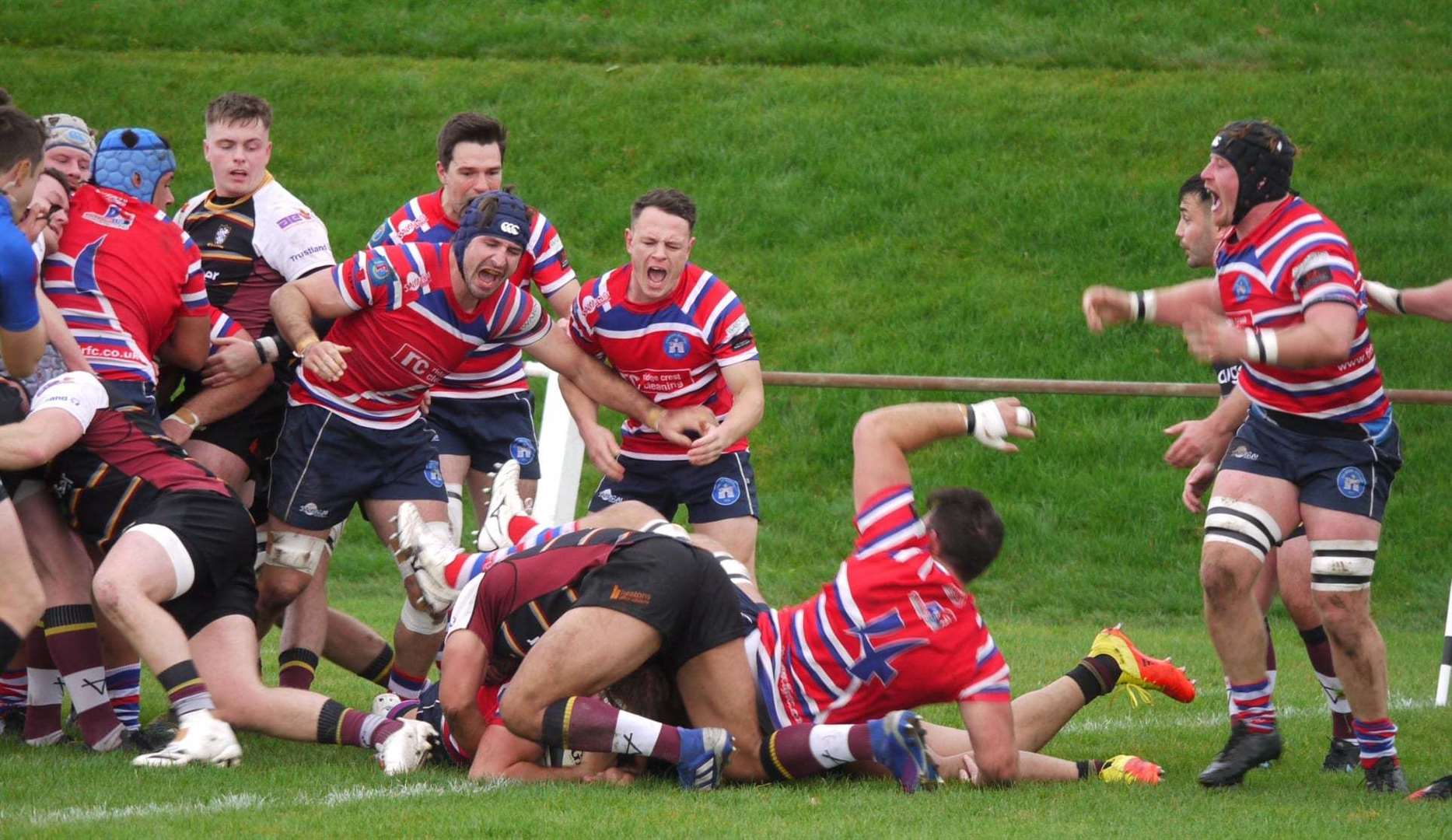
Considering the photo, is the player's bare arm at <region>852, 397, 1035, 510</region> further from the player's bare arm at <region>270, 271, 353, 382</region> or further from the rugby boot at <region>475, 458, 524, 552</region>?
the player's bare arm at <region>270, 271, 353, 382</region>

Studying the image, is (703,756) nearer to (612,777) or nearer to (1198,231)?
(612,777)

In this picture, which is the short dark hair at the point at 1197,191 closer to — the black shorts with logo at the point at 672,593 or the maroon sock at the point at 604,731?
the black shorts with logo at the point at 672,593

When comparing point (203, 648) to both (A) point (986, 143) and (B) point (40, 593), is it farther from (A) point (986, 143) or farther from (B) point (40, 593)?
(A) point (986, 143)

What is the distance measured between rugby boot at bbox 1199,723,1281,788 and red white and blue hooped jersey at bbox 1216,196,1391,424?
3.80 ft

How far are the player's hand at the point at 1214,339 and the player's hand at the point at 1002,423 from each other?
23.3 inches

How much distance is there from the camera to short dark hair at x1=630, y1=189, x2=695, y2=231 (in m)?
6.93

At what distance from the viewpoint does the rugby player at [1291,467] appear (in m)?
5.48

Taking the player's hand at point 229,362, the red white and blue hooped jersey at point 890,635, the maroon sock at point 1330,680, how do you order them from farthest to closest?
the player's hand at point 229,362, the maroon sock at point 1330,680, the red white and blue hooped jersey at point 890,635

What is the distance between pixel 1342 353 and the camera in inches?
206

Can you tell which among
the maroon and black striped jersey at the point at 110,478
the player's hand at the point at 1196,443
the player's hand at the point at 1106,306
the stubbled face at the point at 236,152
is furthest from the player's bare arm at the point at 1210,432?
the stubbled face at the point at 236,152

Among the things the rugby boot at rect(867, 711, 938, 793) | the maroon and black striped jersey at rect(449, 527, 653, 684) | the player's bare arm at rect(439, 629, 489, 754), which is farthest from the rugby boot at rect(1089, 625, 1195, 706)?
the player's bare arm at rect(439, 629, 489, 754)

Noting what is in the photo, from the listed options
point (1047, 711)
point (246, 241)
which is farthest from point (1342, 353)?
point (246, 241)

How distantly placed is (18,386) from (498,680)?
201cm

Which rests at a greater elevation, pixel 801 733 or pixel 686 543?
pixel 686 543
